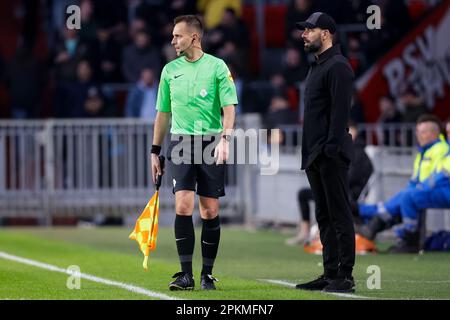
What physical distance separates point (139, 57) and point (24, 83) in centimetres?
212

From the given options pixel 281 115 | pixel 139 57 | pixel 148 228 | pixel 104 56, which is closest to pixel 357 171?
pixel 281 115

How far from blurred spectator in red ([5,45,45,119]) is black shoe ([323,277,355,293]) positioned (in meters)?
14.4

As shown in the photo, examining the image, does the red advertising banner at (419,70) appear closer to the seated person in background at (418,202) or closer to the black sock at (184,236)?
the seated person in background at (418,202)

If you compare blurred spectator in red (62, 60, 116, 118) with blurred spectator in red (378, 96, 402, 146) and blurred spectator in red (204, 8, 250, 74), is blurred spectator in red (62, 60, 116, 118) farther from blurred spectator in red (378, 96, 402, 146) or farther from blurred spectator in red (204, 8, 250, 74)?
blurred spectator in red (378, 96, 402, 146)

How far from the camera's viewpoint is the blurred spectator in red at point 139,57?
83.3ft

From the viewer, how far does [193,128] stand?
1223cm

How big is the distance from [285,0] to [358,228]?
1040 centimetres

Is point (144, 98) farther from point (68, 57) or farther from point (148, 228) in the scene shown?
point (148, 228)

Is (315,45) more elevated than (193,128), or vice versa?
(315,45)

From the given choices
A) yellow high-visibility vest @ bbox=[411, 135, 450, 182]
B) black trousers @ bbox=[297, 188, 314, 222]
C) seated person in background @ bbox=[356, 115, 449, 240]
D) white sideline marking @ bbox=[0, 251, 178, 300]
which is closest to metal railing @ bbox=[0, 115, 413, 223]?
black trousers @ bbox=[297, 188, 314, 222]

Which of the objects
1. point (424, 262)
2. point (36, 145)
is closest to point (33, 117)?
point (36, 145)

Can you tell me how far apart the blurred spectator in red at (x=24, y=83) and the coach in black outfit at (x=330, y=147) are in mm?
13918

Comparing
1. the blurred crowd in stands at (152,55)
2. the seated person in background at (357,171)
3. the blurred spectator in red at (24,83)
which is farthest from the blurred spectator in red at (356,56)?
the seated person in background at (357,171)
